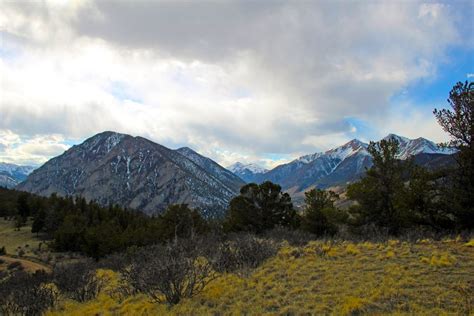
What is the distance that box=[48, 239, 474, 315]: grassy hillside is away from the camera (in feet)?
26.5

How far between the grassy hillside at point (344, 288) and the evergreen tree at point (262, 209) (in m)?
20.5

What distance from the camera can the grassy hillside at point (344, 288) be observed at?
8.09 meters

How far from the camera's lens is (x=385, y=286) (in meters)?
9.27

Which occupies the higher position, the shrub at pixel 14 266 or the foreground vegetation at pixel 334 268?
the foreground vegetation at pixel 334 268

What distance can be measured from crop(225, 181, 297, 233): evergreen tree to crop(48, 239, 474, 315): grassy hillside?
809 inches

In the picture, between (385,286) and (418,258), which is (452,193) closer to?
(418,258)

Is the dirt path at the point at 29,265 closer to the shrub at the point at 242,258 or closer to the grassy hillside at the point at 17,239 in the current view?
the grassy hillside at the point at 17,239

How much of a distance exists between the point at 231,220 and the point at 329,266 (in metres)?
26.2

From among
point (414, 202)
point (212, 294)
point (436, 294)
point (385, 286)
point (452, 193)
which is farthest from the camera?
point (414, 202)

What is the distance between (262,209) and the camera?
36.3 metres

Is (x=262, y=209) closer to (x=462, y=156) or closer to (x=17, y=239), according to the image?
(x=462, y=156)

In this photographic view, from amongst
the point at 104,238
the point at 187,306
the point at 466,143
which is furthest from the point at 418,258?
the point at 104,238

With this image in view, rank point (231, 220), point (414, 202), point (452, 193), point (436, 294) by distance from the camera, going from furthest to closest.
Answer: point (231, 220) → point (414, 202) → point (452, 193) → point (436, 294)

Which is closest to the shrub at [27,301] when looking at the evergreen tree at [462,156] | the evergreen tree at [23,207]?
the evergreen tree at [462,156]
